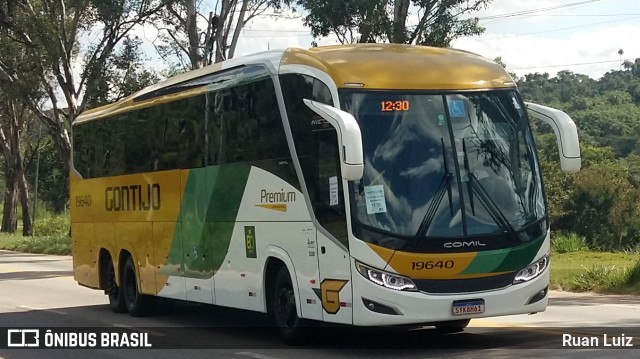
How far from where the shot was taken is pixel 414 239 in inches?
447

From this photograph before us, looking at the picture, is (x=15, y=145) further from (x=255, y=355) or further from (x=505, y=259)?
(x=505, y=259)

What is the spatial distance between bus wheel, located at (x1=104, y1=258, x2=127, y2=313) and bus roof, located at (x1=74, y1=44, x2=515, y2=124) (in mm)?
7130

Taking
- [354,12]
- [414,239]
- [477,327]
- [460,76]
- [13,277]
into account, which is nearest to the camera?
[414,239]

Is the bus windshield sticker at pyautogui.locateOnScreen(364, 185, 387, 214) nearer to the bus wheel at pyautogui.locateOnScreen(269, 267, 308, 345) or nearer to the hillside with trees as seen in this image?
the bus wheel at pyautogui.locateOnScreen(269, 267, 308, 345)

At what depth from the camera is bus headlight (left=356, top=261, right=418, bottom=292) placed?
11312 mm

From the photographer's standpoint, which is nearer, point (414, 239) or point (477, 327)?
point (414, 239)

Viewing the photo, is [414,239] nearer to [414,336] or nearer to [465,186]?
[465,186]

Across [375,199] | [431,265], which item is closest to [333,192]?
[375,199]

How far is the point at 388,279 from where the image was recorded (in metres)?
11.4

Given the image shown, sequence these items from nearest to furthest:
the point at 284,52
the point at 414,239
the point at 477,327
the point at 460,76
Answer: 1. the point at 414,239
2. the point at 460,76
3. the point at 284,52
4. the point at 477,327

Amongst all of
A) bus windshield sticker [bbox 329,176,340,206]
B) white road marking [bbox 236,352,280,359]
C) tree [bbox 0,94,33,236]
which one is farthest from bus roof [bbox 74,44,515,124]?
tree [bbox 0,94,33,236]

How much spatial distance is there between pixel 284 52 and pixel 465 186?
297cm

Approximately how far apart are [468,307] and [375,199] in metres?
1.47

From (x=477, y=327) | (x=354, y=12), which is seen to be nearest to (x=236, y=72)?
(x=477, y=327)
